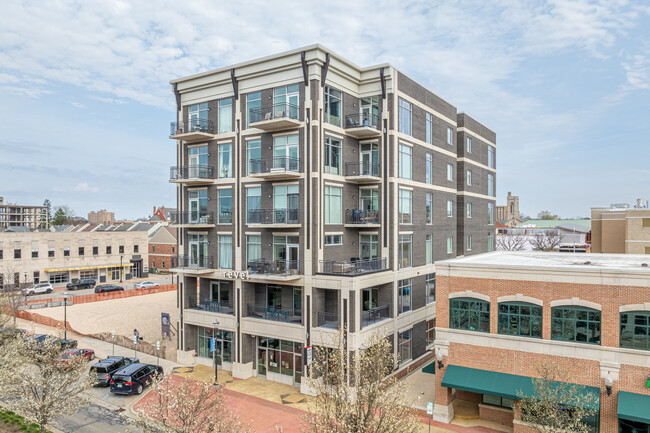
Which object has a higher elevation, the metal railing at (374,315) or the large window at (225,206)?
the large window at (225,206)

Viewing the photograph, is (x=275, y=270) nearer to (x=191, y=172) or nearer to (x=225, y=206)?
(x=225, y=206)

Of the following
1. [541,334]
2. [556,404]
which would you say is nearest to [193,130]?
[541,334]

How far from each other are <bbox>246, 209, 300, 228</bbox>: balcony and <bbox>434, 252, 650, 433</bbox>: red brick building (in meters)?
8.75

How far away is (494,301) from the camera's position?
66.4ft

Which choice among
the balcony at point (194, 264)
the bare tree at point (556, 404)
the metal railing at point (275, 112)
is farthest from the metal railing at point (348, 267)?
the bare tree at point (556, 404)

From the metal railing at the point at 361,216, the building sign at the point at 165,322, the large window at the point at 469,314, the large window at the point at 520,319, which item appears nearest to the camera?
the large window at the point at 520,319

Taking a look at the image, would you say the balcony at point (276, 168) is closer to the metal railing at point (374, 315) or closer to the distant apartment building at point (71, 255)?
the metal railing at point (374, 315)

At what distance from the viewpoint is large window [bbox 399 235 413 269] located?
92.7ft

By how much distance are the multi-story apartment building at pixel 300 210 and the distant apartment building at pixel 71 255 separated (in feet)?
131

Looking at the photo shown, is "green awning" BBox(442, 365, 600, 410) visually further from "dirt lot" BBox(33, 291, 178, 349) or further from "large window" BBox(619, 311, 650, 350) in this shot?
"dirt lot" BBox(33, 291, 178, 349)

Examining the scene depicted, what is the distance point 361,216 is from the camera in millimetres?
27297

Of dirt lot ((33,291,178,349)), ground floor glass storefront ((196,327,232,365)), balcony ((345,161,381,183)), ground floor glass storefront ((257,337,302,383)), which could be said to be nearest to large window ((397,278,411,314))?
balcony ((345,161,381,183))

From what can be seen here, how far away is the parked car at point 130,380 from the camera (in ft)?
78.3

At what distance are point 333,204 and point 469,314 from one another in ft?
33.3
